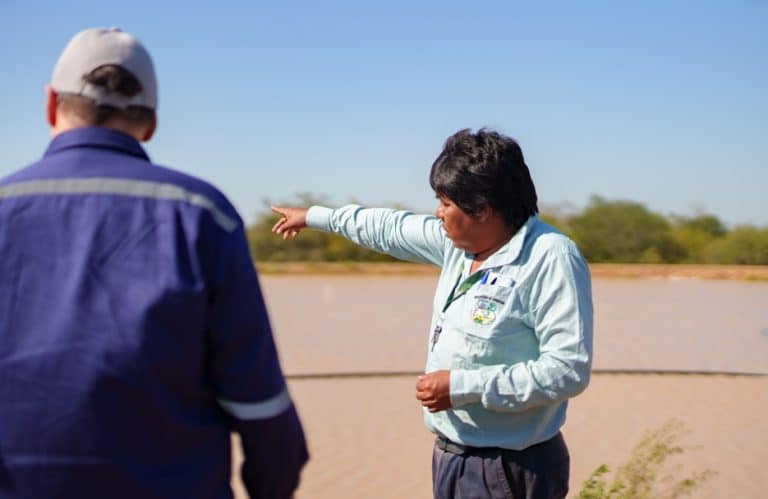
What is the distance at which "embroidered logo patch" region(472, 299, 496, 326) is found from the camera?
2.76 metres

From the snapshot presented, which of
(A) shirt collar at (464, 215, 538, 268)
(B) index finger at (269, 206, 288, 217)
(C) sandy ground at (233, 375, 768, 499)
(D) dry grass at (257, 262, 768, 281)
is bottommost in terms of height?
(D) dry grass at (257, 262, 768, 281)

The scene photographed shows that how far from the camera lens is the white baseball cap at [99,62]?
1.82 metres

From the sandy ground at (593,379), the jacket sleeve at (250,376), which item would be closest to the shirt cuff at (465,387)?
the jacket sleeve at (250,376)

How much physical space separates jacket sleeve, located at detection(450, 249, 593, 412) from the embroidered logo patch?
0.11m

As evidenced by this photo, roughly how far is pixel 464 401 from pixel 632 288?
16.6 metres

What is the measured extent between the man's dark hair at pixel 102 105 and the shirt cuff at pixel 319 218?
164cm

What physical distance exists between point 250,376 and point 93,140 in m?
0.55

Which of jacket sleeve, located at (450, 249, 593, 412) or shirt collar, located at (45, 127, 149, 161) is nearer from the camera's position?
shirt collar, located at (45, 127, 149, 161)

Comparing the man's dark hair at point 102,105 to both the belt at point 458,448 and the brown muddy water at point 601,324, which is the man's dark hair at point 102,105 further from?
the brown muddy water at point 601,324

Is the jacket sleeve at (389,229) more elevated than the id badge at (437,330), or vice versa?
the jacket sleeve at (389,229)

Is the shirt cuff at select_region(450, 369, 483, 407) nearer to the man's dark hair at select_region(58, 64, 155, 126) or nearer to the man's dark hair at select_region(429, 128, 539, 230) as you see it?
the man's dark hair at select_region(429, 128, 539, 230)

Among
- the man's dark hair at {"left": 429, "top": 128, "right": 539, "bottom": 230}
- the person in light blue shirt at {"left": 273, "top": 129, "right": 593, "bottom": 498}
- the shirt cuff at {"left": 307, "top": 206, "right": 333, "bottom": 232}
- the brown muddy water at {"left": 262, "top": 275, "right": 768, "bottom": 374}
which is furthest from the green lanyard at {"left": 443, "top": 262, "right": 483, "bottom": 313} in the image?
the brown muddy water at {"left": 262, "top": 275, "right": 768, "bottom": 374}

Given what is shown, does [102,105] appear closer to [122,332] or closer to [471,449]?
[122,332]

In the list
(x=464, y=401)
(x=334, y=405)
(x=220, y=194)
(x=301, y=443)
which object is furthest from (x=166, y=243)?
(x=334, y=405)
